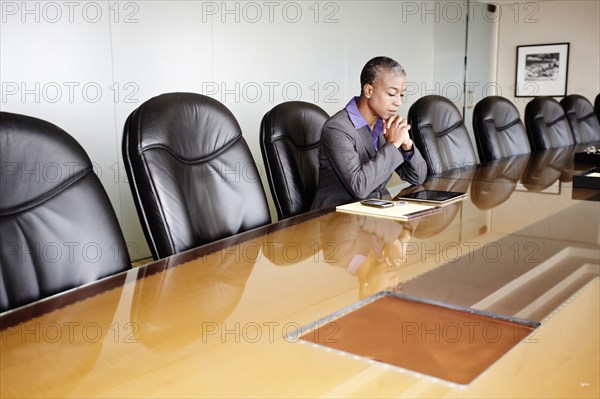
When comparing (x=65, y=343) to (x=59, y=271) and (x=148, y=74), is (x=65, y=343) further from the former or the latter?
(x=148, y=74)

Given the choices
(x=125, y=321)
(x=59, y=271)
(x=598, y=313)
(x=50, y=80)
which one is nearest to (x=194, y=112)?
(x=59, y=271)

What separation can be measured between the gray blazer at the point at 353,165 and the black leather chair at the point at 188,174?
0.47 m

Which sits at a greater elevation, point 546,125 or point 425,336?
point 546,125

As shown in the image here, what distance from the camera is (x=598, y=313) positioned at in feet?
3.41

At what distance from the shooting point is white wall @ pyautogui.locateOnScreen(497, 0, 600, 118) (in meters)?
7.91

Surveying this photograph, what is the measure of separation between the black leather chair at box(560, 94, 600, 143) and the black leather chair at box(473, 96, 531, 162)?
1.52 metres

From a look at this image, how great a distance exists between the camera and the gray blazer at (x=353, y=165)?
2334mm

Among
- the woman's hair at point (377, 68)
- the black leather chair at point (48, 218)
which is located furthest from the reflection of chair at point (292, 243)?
the woman's hair at point (377, 68)

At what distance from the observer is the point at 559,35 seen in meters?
8.12

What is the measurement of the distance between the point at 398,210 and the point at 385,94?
33.3 inches

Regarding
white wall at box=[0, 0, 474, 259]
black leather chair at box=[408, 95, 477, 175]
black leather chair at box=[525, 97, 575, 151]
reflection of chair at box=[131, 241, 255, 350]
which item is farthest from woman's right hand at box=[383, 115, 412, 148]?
black leather chair at box=[525, 97, 575, 151]

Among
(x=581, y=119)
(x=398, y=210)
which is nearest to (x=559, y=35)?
(x=581, y=119)

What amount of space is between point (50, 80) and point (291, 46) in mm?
2144

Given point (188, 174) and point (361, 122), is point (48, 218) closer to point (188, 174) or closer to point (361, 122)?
point (188, 174)
